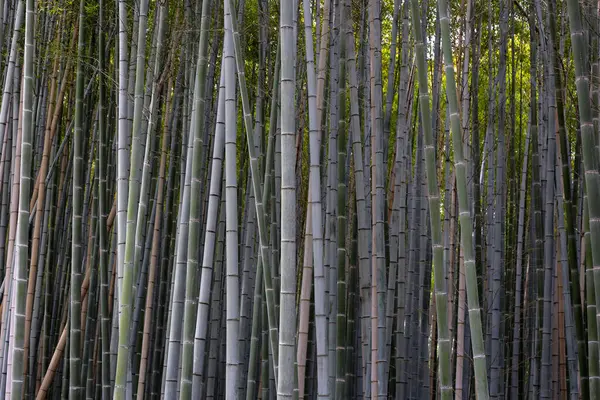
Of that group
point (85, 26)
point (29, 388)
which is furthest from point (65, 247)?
point (85, 26)

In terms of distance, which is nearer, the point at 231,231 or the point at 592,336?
the point at 231,231

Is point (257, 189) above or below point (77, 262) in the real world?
above

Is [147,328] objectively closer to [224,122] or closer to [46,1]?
[224,122]

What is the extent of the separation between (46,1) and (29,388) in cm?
218

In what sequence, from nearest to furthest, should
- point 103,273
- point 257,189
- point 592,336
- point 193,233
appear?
point 257,189, point 193,233, point 592,336, point 103,273

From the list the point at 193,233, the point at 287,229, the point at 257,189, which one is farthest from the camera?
the point at 193,233

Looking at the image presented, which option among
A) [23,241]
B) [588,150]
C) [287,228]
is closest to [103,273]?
[23,241]

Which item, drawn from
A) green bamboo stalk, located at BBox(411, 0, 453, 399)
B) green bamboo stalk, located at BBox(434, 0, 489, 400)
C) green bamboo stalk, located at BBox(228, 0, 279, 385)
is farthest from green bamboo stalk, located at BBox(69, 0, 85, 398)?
green bamboo stalk, located at BBox(434, 0, 489, 400)

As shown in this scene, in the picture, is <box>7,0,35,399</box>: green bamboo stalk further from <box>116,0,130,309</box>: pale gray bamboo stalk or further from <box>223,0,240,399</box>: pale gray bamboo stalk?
<box>223,0,240,399</box>: pale gray bamboo stalk

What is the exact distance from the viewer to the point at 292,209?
6.46 feet

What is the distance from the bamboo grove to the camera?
238 cm

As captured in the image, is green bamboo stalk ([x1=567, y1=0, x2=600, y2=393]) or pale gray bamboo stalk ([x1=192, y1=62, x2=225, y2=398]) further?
pale gray bamboo stalk ([x1=192, y1=62, x2=225, y2=398])

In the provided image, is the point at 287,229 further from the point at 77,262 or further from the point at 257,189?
the point at 77,262

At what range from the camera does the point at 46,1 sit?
434 centimetres
